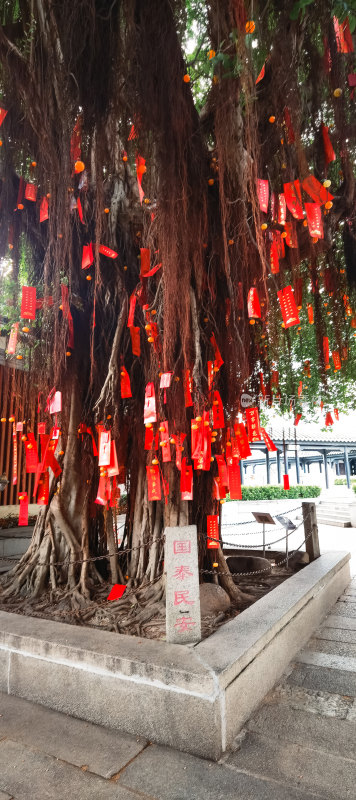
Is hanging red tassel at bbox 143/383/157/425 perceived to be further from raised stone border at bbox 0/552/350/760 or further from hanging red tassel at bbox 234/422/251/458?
raised stone border at bbox 0/552/350/760

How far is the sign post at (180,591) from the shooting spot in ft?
7.83

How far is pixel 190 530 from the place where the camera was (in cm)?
251

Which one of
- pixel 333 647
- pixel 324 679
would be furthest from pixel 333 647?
pixel 324 679

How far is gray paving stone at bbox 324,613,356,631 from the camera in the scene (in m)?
3.55

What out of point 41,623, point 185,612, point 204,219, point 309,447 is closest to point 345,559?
point 185,612

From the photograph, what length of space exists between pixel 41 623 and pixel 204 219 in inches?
116

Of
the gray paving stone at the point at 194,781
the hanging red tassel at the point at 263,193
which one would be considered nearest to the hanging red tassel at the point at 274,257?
the hanging red tassel at the point at 263,193

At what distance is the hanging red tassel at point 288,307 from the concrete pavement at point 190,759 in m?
2.36

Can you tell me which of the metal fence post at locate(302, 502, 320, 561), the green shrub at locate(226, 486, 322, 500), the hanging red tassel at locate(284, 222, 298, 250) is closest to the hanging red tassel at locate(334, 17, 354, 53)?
the hanging red tassel at locate(284, 222, 298, 250)

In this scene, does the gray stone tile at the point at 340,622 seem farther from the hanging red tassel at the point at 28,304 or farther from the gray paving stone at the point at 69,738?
the hanging red tassel at the point at 28,304

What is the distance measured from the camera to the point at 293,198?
262 centimetres

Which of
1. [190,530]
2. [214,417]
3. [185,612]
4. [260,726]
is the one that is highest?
[214,417]

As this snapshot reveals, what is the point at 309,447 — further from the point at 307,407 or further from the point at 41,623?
the point at 41,623

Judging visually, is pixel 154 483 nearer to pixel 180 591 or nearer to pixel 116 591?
pixel 180 591
